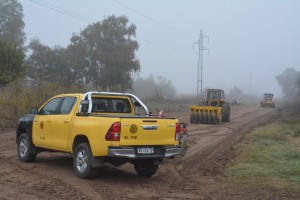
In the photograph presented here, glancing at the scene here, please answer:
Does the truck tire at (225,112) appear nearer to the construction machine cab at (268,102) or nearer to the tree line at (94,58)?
the tree line at (94,58)

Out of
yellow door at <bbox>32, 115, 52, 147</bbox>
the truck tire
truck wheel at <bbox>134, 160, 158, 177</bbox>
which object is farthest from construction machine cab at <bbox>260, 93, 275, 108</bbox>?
yellow door at <bbox>32, 115, 52, 147</bbox>

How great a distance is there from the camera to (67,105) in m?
11.1

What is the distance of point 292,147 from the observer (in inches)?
608

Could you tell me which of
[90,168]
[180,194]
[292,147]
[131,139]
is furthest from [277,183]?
[292,147]

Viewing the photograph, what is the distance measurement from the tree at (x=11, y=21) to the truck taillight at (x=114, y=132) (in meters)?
60.5

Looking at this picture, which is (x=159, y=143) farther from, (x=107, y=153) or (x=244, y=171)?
(x=244, y=171)

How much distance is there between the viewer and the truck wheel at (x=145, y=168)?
1080 centimetres

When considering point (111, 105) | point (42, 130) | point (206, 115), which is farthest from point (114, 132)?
point (206, 115)

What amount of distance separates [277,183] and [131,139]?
3.16 meters

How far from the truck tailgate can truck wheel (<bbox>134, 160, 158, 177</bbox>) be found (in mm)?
912

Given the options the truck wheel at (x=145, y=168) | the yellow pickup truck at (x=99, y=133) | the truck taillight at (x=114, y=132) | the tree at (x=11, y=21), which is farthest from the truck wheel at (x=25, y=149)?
the tree at (x=11, y=21)

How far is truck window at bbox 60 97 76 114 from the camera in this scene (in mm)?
10891

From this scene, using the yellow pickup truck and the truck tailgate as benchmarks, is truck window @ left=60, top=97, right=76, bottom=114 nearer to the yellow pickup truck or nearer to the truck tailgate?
the yellow pickup truck

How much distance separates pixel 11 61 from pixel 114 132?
26.6 m
